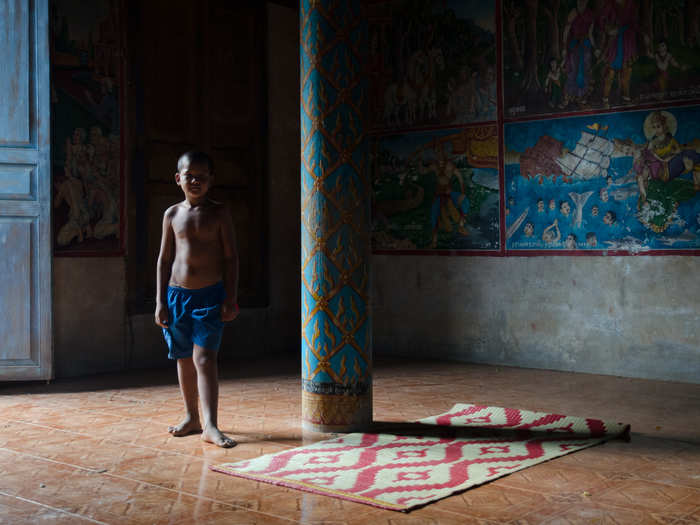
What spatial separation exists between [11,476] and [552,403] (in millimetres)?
3976

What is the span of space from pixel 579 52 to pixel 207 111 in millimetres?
3887

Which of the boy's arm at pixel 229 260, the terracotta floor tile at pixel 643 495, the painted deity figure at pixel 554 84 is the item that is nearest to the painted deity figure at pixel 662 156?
the painted deity figure at pixel 554 84

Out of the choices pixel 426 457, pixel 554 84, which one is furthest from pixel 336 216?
pixel 554 84

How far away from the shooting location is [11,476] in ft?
14.5

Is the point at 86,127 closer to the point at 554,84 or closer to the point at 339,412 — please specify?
the point at 339,412

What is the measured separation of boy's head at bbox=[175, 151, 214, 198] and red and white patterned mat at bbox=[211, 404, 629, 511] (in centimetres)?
165

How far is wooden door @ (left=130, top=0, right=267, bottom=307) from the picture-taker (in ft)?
28.7

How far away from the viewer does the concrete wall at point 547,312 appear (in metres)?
7.73

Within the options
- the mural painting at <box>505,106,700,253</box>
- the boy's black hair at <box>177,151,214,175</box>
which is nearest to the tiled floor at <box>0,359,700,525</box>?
the mural painting at <box>505,106,700,253</box>

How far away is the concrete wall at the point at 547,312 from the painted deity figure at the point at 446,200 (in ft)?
1.28

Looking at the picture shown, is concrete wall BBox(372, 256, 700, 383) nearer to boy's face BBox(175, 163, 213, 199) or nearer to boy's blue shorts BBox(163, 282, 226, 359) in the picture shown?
boy's blue shorts BBox(163, 282, 226, 359)

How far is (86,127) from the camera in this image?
816cm

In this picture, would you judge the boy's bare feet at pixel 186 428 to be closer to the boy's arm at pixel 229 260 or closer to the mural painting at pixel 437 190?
the boy's arm at pixel 229 260

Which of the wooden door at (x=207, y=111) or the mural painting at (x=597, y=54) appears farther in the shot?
the wooden door at (x=207, y=111)
